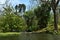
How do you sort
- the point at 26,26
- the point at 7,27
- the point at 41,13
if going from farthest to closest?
the point at 26,26, the point at 41,13, the point at 7,27

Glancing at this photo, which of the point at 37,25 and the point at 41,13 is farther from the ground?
the point at 41,13

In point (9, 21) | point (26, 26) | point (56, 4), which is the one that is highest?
point (56, 4)

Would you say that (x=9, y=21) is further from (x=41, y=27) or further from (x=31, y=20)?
(x=31, y=20)

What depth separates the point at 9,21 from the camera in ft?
201

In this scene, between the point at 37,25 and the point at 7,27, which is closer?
the point at 7,27

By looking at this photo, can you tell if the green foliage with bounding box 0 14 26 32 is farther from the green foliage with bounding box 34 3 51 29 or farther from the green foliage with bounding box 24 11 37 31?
the green foliage with bounding box 24 11 37 31

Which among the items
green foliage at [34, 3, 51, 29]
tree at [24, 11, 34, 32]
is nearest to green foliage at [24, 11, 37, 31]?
tree at [24, 11, 34, 32]


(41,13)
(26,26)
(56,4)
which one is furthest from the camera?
(26,26)

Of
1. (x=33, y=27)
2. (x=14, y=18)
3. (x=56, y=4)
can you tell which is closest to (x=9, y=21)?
(x=14, y=18)

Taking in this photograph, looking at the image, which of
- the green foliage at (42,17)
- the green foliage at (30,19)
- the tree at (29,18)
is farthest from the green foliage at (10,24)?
the tree at (29,18)

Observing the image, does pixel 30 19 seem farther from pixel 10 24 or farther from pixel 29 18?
→ pixel 10 24

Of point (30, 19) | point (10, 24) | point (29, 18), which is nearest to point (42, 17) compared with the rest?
point (30, 19)

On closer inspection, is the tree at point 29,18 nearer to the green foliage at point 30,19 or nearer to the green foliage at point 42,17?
the green foliage at point 30,19

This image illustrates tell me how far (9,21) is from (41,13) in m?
13.1
